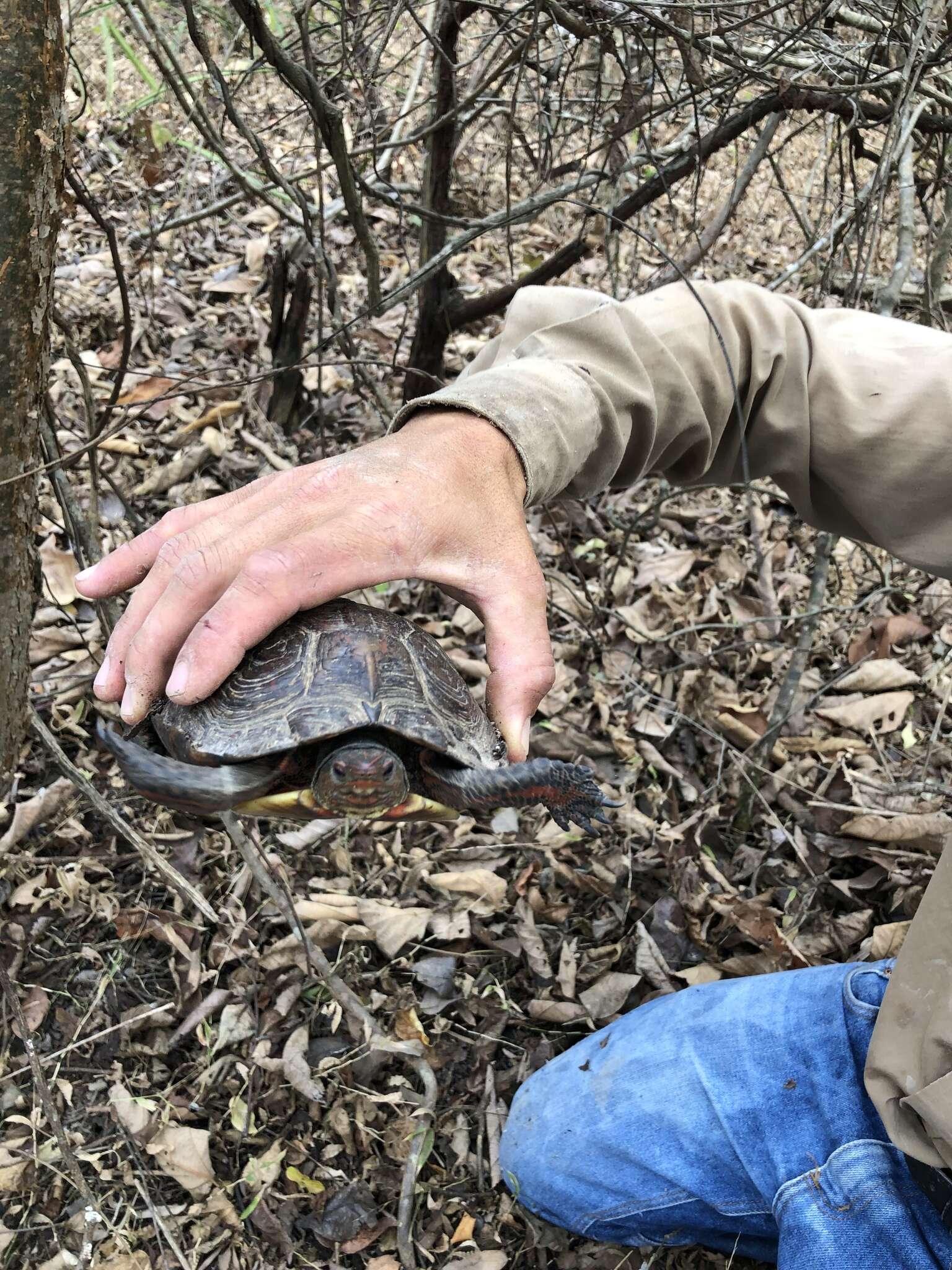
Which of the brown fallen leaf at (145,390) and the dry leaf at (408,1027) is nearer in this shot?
the dry leaf at (408,1027)

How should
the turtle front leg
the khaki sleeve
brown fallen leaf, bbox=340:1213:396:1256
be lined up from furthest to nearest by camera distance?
brown fallen leaf, bbox=340:1213:396:1256 < the khaki sleeve < the turtle front leg

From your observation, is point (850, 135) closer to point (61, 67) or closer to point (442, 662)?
point (442, 662)

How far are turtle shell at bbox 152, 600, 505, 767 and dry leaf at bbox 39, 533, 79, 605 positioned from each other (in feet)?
5.19

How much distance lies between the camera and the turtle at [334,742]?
1801mm

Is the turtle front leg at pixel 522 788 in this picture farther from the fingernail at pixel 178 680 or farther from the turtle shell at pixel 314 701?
the fingernail at pixel 178 680

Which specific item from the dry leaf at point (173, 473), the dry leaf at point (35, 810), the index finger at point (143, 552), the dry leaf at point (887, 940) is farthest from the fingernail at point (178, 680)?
the dry leaf at point (173, 473)

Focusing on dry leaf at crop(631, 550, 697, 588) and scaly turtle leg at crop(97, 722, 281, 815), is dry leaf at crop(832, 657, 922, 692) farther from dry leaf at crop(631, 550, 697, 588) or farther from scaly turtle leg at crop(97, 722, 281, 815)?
scaly turtle leg at crop(97, 722, 281, 815)

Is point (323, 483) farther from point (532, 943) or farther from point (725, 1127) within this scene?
point (725, 1127)

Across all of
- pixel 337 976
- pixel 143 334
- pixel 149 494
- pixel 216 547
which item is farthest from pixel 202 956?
pixel 143 334

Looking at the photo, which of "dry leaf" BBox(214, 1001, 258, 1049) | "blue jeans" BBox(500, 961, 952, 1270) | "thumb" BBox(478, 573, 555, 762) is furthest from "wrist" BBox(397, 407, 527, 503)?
"dry leaf" BBox(214, 1001, 258, 1049)

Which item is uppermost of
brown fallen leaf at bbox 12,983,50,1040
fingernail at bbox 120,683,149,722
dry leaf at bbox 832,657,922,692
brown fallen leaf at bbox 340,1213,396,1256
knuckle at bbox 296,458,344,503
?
knuckle at bbox 296,458,344,503

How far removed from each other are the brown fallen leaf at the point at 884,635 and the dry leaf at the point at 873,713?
22 centimetres

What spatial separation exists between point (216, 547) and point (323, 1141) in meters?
1.63

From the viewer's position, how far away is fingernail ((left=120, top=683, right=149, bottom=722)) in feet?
5.50
